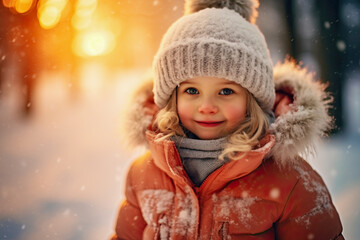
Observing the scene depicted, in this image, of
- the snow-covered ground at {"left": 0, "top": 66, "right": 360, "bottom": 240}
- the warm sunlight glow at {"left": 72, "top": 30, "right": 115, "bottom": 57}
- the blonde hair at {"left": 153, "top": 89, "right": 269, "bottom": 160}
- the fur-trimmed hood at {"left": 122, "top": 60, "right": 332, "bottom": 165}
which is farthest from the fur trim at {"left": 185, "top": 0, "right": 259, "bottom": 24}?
the warm sunlight glow at {"left": 72, "top": 30, "right": 115, "bottom": 57}

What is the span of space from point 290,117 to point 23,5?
451 cm

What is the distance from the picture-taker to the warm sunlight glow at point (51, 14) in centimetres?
454

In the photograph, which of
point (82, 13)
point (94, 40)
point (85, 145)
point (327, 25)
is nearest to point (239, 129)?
point (327, 25)

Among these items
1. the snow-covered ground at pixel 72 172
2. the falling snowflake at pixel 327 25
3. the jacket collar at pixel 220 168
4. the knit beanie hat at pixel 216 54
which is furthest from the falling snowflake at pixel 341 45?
the jacket collar at pixel 220 168

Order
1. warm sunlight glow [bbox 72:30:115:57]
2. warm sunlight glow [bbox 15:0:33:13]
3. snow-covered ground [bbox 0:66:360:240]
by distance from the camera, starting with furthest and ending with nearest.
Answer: warm sunlight glow [bbox 72:30:115:57], warm sunlight glow [bbox 15:0:33:13], snow-covered ground [bbox 0:66:360:240]

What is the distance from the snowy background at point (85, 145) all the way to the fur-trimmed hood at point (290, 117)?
0.10 metres

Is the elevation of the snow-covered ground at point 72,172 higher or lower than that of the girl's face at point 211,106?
lower

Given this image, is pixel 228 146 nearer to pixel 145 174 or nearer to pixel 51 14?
pixel 145 174

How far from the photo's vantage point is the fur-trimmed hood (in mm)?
1299

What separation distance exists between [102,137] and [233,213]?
3.30m

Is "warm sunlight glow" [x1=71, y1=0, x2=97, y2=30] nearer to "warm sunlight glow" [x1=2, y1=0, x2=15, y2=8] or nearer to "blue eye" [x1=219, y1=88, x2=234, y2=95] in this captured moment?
"warm sunlight glow" [x1=2, y1=0, x2=15, y2=8]

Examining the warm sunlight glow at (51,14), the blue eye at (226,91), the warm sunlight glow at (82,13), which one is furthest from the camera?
the warm sunlight glow at (82,13)

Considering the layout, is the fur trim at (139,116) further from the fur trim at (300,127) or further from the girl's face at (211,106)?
the fur trim at (300,127)

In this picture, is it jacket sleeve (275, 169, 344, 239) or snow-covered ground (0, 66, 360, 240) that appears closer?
jacket sleeve (275, 169, 344, 239)
